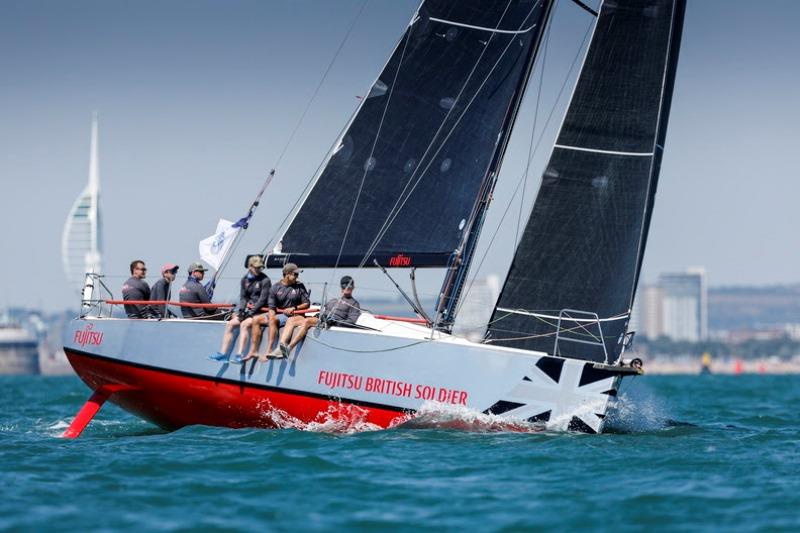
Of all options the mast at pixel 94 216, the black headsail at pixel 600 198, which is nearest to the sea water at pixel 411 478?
the black headsail at pixel 600 198

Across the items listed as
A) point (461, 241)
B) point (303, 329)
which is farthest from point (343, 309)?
point (461, 241)

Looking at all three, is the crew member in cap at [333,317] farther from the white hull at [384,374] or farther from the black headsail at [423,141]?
the black headsail at [423,141]

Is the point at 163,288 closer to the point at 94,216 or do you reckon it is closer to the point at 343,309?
the point at 343,309

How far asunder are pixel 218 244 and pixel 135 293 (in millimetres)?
1220

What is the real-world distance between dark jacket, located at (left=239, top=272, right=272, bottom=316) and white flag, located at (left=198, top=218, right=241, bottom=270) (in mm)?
1289

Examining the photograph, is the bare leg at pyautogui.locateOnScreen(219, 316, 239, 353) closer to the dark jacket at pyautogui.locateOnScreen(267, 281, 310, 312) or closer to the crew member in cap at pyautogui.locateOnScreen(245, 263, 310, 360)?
the crew member in cap at pyautogui.locateOnScreen(245, 263, 310, 360)

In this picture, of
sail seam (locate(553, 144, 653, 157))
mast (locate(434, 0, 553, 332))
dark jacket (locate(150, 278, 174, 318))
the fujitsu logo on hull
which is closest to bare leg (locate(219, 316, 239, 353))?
dark jacket (locate(150, 278, 174, 318))

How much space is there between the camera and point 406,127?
15.3 metres

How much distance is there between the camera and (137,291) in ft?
52.4

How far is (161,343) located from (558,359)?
15.9 ft

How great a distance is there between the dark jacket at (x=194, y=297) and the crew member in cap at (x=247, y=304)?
0.82 meters

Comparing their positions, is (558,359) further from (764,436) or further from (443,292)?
(764,436)

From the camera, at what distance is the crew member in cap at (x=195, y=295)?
1543 cm

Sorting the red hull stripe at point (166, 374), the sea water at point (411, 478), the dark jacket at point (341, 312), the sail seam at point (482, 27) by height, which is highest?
the sail seam at point (482, 27)
